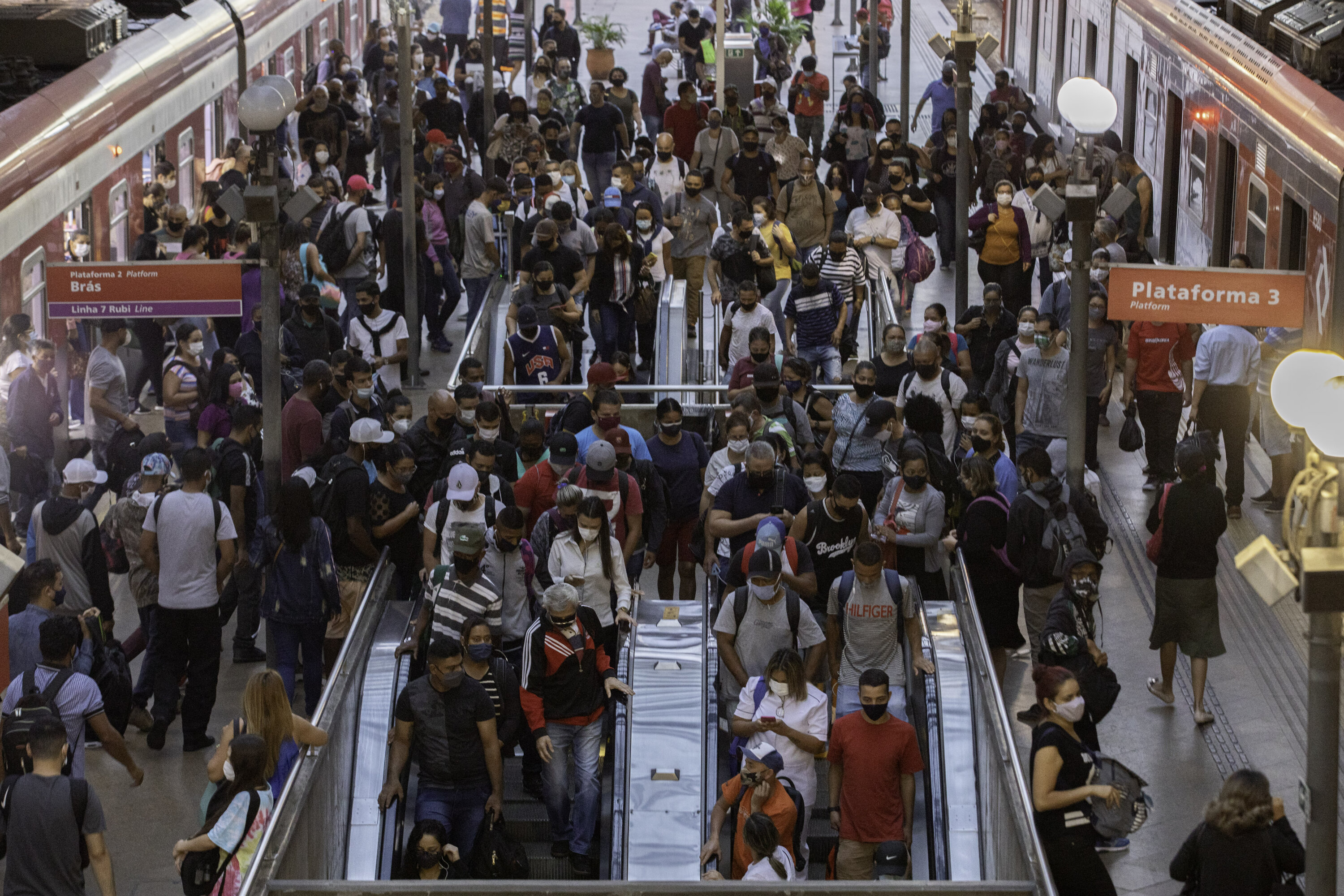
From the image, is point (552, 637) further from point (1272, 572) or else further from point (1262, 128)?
point (1262, 128)

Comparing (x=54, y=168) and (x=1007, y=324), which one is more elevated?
(x=54, y=168)

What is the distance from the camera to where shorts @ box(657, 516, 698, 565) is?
1280 cm

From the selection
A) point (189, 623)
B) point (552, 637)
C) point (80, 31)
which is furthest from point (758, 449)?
point (80, 31)

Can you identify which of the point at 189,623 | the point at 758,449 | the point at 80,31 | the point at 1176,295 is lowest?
the point at 189,623

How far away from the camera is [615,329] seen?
58.7ft

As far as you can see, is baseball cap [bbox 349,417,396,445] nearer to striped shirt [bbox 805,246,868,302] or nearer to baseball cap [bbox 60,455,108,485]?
baseball cap [bbox 60,455,108,485]

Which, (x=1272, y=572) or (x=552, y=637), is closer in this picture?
(x=1272, y=572)

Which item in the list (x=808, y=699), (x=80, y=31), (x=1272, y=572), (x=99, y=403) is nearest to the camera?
(x=1272, y=572)

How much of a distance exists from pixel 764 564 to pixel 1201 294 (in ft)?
11.9

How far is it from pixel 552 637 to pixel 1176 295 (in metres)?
4.62

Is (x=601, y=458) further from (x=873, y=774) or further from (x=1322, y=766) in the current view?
(x=1322, y=766)

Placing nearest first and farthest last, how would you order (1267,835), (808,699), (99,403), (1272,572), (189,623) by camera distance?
(1272,572)
(1267,835)
(808,699)
(189,623)
(99,403)

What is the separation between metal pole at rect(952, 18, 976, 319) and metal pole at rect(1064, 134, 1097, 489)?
470 centimetres

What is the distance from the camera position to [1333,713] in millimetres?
6266
